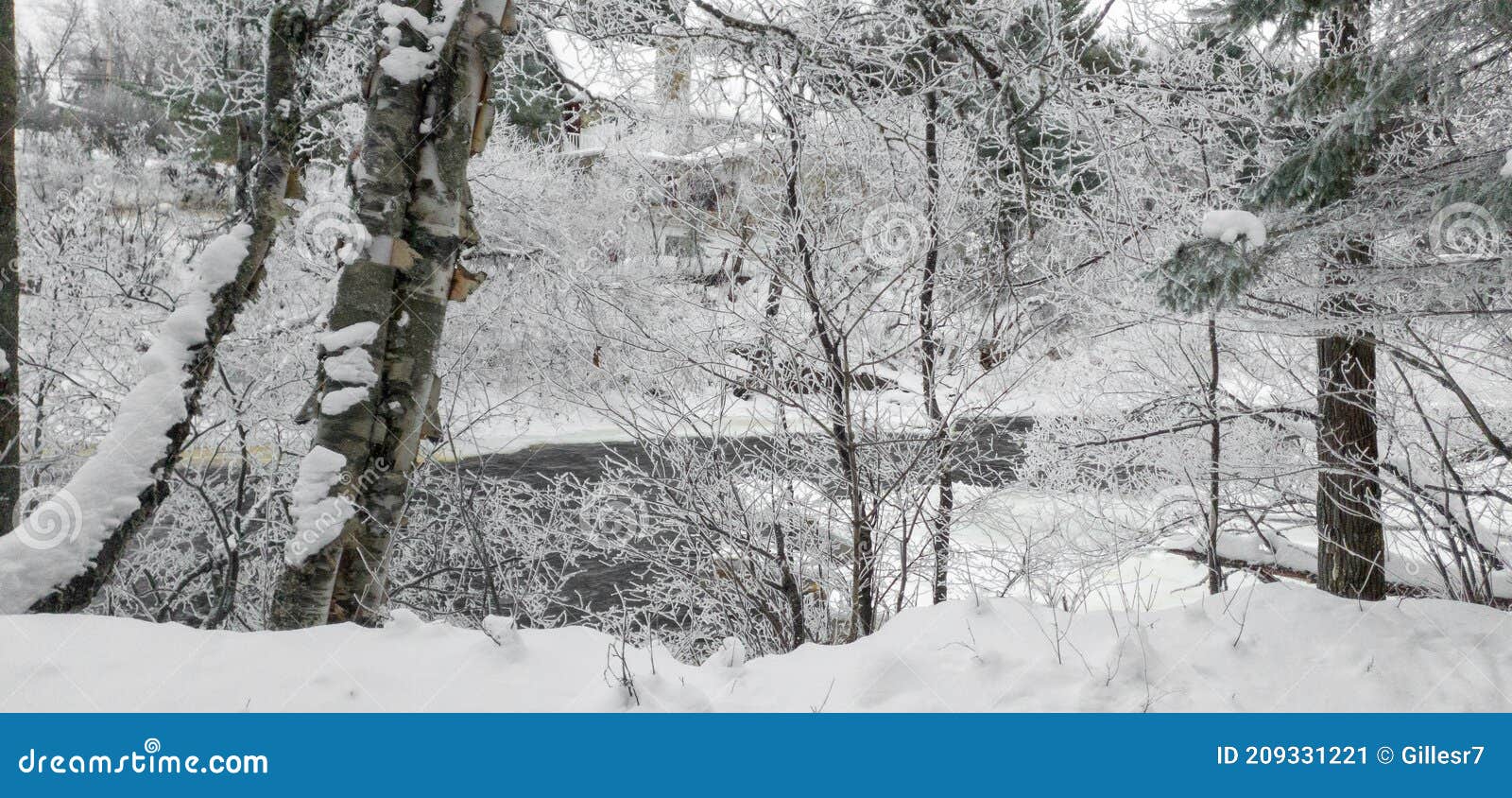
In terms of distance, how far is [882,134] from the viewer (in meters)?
5.92

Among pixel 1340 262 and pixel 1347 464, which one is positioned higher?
pixel 1340 262

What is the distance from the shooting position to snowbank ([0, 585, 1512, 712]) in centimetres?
242

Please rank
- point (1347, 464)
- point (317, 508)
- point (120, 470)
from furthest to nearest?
1. point (1347, 464)
2. point (120, 470)
3. point (317, 508)

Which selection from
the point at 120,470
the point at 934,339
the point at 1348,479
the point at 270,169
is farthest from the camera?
the point at 1348,479

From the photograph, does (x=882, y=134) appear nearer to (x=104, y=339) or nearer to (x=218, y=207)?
(x=104, y=339)

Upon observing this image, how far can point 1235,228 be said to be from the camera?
367cm

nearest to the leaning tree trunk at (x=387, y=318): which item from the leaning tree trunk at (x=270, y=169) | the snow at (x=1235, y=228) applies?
A: the leaning tree trunk at (x=270, y=169)

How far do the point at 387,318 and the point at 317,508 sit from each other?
2.71 feet

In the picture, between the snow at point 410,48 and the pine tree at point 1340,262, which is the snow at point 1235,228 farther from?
the snow at point 410,48

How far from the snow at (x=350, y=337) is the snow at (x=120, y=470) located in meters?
1.07

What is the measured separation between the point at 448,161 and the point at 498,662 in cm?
219

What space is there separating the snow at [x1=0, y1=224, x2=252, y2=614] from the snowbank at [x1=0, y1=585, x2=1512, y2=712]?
0.71 meters

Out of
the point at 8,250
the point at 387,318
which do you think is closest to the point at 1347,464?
the point at 387,318

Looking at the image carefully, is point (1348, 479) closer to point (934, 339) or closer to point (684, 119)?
point (934, 339)
